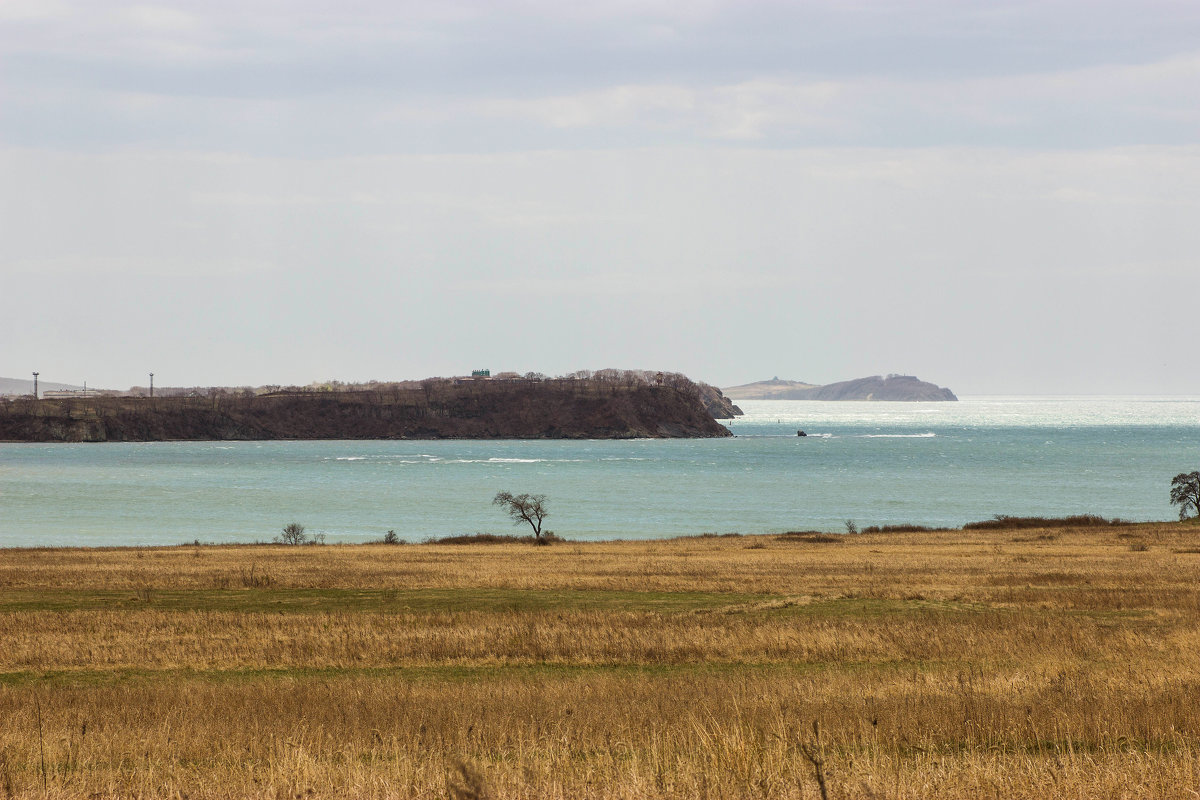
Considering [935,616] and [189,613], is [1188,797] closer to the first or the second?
[935,616]

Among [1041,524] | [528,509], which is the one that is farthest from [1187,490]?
[528,509]

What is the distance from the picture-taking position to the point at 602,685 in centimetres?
1784

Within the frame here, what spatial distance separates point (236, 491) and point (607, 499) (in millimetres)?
45704

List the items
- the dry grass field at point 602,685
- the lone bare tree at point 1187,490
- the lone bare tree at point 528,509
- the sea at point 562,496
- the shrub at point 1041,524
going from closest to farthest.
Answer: the dry grass field at point 602,685 < the lone bare tree at point 528,509 < the shrub at point 1041,524 < the lone bare tree at point 1187,490 < the sea at point 562,496

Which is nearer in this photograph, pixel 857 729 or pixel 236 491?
pixel 857 729

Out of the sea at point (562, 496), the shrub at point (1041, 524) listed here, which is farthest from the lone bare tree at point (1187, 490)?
the sea at point (562, 496)

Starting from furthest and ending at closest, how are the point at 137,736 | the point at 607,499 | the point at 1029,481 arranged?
the point at 1029,481, the point at 607,499, the point at 137,736

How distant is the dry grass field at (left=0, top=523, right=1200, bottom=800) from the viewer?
11344mm

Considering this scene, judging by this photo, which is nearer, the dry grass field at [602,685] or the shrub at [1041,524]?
the dry grass field at [602,685]

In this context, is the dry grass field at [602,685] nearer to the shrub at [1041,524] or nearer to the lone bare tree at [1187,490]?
the shrub at [1041,524]

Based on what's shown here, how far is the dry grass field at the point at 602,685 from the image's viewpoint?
11.3 m

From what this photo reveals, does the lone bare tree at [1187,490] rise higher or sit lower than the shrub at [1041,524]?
higher

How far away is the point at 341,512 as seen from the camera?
11156 cm

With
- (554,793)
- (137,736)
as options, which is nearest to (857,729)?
(554,793)
